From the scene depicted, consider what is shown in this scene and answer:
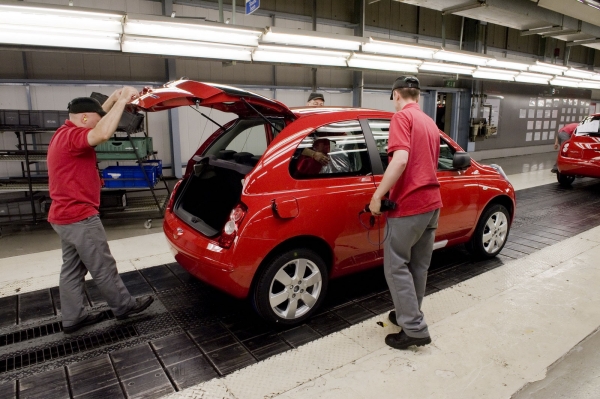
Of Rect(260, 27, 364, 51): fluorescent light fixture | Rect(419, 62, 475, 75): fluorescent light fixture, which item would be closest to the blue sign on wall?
Rect(260, 27, 364, 51): fluorescent light fixture

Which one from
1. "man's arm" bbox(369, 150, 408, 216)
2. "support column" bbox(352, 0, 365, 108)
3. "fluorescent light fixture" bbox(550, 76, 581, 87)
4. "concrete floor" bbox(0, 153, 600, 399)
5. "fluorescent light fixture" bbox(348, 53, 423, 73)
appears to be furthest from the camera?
"fluorescent light fixture" bbox(550, 76, 581, 87)

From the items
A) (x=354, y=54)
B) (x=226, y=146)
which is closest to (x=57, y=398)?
(x=226, y=146)

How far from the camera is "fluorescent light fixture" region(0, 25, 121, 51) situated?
4.04 meters

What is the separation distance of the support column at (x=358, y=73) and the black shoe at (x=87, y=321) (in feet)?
25.4

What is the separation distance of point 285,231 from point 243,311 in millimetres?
913

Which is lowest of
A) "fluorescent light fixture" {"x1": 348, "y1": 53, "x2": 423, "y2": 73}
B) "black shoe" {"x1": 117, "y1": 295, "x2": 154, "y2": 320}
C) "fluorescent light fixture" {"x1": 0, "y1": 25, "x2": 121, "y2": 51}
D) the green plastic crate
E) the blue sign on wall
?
"black shoe" {"x1": 117, "y1": 295, "x2": 154, "y2": 320}

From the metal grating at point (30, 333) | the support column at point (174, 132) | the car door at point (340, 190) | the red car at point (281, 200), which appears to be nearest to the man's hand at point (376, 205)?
the red car at point (281, 200)

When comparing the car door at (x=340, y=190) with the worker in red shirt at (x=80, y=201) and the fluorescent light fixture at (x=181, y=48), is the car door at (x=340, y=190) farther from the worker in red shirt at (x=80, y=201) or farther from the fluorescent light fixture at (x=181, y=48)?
the fluorescent light fixture at (x=181, y=48)

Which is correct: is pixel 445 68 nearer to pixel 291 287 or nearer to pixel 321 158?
pixel 321 158

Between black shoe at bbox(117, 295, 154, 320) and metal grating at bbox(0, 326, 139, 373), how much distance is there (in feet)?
0.39

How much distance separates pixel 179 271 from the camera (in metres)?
4.03

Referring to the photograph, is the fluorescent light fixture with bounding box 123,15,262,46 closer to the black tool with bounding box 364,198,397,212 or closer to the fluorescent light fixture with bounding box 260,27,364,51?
the fluorescent light fixture with bounding box 260,27,364,51

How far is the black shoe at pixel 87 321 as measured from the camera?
113 inches

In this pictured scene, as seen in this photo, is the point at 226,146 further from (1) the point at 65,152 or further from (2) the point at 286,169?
(1) the point at 65,152
